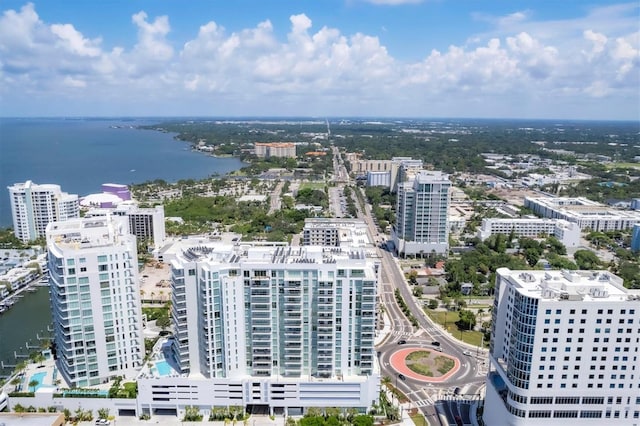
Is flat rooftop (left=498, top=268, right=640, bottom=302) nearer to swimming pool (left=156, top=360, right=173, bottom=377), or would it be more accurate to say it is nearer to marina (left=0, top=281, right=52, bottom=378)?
swimming pool (left=156, top=360, right=173, bottom=377)

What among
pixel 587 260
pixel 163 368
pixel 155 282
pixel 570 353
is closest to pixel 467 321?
pixel 570 353

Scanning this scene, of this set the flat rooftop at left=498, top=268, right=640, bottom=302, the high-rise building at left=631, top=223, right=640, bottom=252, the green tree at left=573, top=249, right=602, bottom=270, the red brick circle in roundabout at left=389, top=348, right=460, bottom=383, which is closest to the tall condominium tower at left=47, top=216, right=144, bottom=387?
the red brick circle in roundabout at left=389, top=348, right=460, bottom=383

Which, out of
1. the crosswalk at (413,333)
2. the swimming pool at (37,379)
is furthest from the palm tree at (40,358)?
the crosswalk at (413,333)

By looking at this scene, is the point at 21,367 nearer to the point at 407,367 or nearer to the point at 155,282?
the point at 155,282

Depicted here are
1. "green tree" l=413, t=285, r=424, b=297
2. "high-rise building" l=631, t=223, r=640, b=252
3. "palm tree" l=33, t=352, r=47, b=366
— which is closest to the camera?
"palm tree" l=33, t=352, r=47, b=366

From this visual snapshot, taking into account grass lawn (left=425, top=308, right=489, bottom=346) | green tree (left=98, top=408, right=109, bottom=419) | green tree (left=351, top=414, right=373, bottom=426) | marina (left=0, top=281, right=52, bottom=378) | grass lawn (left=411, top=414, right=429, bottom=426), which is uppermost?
green tree (left=351, top=414, right=373, bottom=426)
